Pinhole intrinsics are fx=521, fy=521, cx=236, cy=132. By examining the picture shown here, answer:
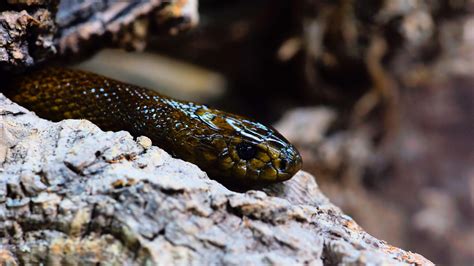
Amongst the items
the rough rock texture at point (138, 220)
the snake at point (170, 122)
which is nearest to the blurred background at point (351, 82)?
the snake at point (170, 122)

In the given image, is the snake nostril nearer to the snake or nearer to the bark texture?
the snake

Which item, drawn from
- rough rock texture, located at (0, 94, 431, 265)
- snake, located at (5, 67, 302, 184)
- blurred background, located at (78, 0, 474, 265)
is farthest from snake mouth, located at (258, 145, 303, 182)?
blurred background, located at (78, 0, 474, 265)

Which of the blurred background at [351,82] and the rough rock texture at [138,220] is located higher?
the blurred background at [351,82]

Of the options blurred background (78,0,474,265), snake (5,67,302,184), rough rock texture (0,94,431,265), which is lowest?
rough rock texture (0,94,431,265)

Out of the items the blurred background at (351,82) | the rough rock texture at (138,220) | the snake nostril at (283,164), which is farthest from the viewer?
the blurred background at (351,82)

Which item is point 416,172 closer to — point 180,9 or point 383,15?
point 383,15

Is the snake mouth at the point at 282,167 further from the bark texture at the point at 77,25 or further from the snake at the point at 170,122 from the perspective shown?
the bark texture at the point at 77,25

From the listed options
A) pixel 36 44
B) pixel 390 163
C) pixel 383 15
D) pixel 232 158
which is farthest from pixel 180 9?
pixel 390 163

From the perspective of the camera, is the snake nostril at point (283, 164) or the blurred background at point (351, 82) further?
the blurred background at point (351, 82)
